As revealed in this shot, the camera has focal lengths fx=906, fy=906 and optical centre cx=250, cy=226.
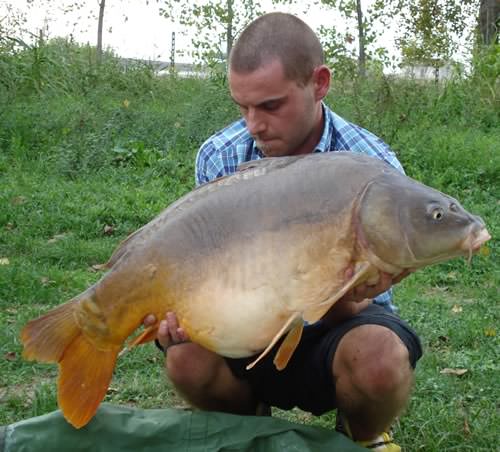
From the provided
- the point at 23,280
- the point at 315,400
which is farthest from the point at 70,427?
the point at 23,280

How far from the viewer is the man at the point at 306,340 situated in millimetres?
2607

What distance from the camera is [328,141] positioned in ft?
9.57

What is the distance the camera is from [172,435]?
2605 mm

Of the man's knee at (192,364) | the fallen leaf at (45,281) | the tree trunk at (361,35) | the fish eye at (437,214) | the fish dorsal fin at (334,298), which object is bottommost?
the fallen leaf at (45,281)

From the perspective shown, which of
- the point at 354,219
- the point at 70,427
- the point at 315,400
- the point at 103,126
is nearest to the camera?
the point at 354,219

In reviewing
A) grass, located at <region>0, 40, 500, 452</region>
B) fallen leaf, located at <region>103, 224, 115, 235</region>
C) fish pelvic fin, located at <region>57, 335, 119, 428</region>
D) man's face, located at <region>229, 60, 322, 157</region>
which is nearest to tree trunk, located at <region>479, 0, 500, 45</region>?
grass, located at <region>0, 40, 500, 452</region>

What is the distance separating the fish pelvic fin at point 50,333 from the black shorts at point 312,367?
0.62 m

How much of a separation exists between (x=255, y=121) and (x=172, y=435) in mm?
943

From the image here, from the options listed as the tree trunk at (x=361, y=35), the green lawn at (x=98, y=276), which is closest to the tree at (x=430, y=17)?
the tree trunk at (x=361, y=35)

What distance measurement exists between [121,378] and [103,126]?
4708 mm

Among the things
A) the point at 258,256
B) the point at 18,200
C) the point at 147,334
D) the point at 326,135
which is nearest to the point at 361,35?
the point at 18,200

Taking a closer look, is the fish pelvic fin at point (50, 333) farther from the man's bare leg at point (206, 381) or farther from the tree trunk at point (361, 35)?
the tree trunk at point (361, 35)

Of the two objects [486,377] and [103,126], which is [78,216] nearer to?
[103,126]

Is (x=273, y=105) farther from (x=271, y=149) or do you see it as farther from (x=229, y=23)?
(x=229, y=23)
